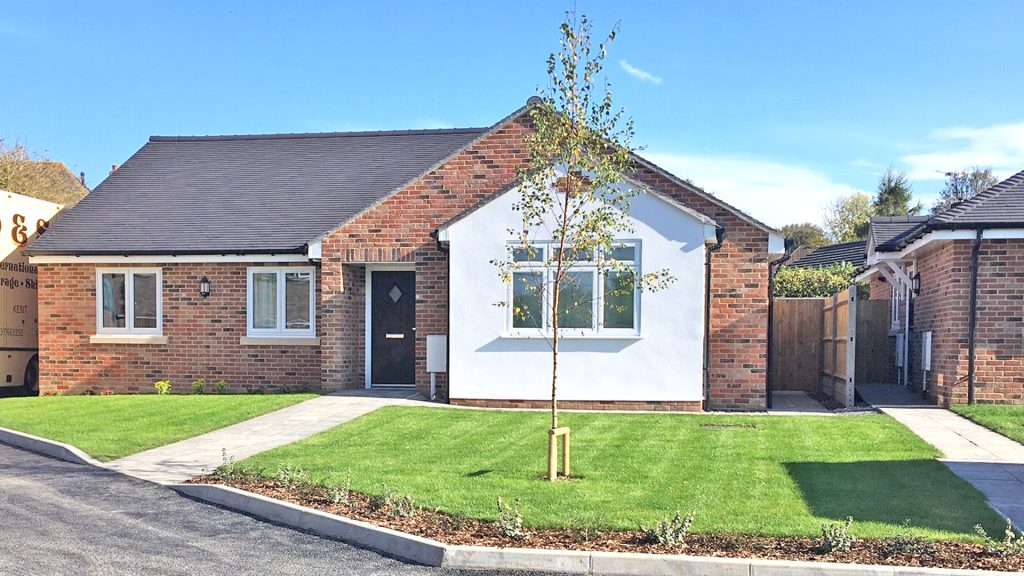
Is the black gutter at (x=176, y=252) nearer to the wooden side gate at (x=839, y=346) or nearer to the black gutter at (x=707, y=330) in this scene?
the black gutter at (x=707, y=330)

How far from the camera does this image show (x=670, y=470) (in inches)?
324

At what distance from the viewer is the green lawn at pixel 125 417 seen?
10445mm

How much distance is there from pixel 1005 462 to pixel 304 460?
7.37 m

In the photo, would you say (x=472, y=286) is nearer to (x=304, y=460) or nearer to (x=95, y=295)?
(x=304, y=460)

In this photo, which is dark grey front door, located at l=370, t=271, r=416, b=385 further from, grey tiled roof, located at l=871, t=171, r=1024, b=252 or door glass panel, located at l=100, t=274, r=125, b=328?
grey tiled roof, located at l=871, t=171, r=1024, b=252

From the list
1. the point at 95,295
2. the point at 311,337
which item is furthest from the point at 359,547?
the point at 95,295

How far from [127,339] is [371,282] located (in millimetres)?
5023

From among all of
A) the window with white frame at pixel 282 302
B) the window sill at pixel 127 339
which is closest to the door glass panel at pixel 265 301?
the window with white frame at pixel 282 302

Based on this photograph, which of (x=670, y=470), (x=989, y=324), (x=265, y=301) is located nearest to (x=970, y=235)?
(x=989, y=324)

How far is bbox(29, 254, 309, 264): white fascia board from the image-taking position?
15555 millimetres

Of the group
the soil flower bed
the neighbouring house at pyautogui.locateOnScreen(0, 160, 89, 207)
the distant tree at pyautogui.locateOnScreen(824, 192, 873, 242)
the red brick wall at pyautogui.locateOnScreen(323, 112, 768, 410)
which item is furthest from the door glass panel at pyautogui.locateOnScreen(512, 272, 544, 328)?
the distant tree at pyautogui.locateOnScreen(824, 192, 873, 242)

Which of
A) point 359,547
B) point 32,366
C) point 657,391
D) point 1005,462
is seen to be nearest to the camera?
point 359,547

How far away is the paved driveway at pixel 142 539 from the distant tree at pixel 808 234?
48.0 meters

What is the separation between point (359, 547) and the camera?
6352 millimetres
